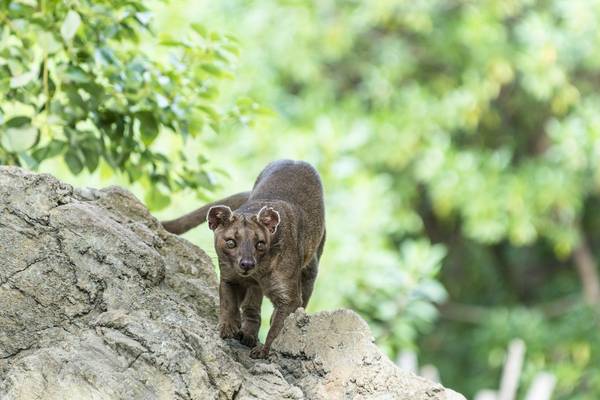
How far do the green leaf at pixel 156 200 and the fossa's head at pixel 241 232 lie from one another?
126cm

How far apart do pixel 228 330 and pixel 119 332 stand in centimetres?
70

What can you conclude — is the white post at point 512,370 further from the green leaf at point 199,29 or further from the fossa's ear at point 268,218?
the fossa's ear at point 268,218

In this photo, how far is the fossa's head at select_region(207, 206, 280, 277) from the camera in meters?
5.16

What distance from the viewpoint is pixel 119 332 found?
4.51m

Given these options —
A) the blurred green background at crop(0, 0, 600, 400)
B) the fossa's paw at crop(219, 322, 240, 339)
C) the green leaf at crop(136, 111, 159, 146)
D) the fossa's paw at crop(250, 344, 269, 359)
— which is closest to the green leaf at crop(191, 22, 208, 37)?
the green leaf at crop(136, 111, 159, 146)

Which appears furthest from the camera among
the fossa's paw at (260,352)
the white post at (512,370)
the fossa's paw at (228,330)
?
the white post at (512,370)

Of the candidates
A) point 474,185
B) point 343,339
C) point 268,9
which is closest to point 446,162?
point 474,185

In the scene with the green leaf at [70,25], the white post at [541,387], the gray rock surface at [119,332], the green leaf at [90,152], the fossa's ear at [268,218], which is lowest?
the gray rock surface at [119,332]

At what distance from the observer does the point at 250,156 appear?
13.0 meters

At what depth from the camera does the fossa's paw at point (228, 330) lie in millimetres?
5078

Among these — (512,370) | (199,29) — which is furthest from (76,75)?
(512,370)

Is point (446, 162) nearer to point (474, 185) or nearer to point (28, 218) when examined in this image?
point (474, 185)

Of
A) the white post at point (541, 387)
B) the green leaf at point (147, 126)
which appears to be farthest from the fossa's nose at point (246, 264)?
the white post at point (541, 387)

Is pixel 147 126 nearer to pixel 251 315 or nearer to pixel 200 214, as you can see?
pixel 200 214
